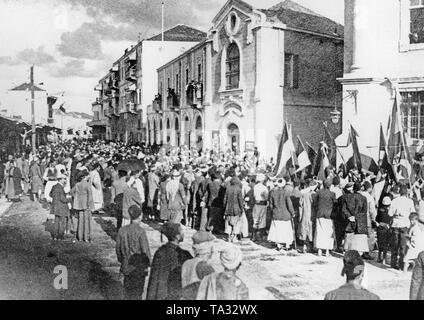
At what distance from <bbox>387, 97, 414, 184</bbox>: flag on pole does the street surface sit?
2.41 meters

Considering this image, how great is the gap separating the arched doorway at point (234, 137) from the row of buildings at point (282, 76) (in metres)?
0.05

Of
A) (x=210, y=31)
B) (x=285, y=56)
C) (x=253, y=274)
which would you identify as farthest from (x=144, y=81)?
(x=253, y=274)

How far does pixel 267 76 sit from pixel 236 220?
1127 centimetres

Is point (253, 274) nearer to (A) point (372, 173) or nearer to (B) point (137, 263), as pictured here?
(B) point (137, 263)

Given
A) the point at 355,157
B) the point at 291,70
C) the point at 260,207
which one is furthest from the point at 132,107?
the point at 355,157

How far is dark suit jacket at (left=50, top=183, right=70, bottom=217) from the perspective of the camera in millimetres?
11406

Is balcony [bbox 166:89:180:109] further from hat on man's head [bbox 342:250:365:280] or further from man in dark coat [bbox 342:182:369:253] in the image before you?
hat on man's head [bbox 342:250:365:280]

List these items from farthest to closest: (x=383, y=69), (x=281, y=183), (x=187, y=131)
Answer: (x=187, y=131)
(x=383, y=69)
(x=281, y=183)

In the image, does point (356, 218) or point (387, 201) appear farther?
point (387, 201)

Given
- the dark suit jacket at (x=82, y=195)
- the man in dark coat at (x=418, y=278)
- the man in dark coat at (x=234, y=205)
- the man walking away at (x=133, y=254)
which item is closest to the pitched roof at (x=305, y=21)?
the man in dark coat at (x=234, y=205)

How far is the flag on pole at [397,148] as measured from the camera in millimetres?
11086

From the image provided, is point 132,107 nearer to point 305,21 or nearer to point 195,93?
point 195,93

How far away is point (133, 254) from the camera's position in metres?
6.96

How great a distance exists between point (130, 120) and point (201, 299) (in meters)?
37.7
